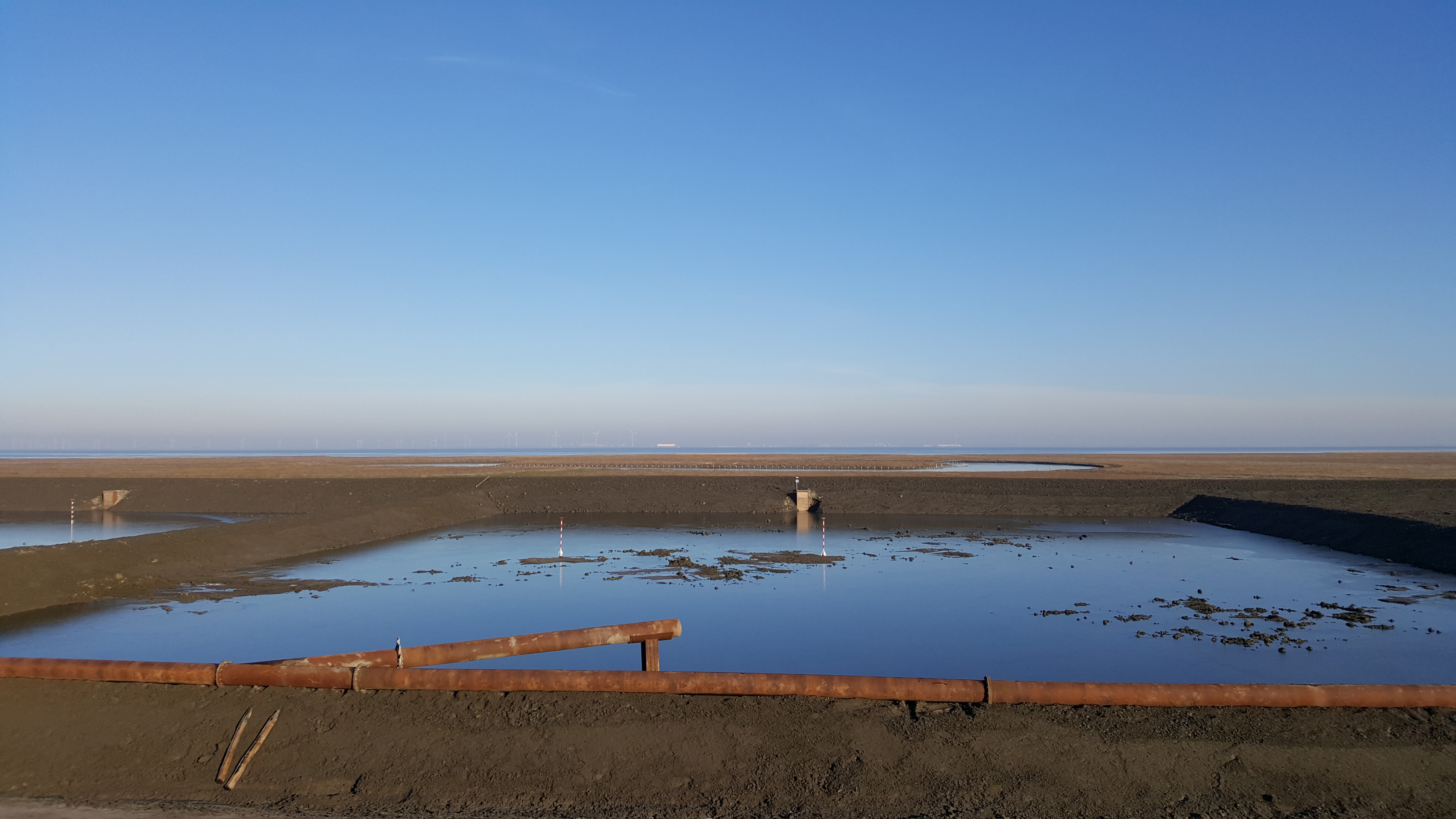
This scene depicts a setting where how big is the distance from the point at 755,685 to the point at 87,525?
3941 cm

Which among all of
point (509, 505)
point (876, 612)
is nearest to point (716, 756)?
point (876, 612)

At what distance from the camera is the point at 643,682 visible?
345 inches

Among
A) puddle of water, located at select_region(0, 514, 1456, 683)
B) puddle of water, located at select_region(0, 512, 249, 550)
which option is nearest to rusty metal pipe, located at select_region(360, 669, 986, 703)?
puddle of water, located at select_region(0, 514, 1456, 683)

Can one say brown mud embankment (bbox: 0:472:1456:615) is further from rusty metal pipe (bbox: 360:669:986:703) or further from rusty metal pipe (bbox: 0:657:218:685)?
rusty metal pipe (bbox: 360:669:986:703)

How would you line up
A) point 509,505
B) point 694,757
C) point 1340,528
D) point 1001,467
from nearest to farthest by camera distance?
point 694,757 < point 1340,528 < point 509,505 < point 1001,467

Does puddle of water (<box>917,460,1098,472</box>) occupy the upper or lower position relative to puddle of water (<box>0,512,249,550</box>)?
upper

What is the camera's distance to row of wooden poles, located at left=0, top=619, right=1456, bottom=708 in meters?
8.17

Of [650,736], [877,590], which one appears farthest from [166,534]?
[650,736]

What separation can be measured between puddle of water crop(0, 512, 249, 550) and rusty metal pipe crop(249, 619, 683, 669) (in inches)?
983

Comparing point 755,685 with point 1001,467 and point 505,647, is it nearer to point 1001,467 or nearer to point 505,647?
point 505,647

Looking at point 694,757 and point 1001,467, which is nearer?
point 694,757

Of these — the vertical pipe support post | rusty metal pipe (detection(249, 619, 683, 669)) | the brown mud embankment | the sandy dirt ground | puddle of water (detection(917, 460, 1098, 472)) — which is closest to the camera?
the sandy dirt ground

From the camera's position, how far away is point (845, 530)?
3428cm

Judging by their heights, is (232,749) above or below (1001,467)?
above
